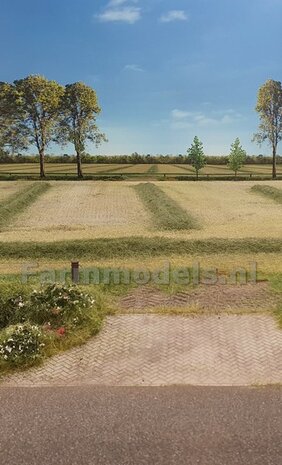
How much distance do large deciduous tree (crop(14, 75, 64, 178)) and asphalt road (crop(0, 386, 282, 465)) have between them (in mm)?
58030

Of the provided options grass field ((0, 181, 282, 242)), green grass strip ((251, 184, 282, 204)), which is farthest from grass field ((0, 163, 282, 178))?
grass field ((0, 181, 282, 242))

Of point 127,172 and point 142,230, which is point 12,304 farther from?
point 127,172

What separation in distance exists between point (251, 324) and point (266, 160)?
329 ft

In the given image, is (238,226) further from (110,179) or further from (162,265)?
(110,179)

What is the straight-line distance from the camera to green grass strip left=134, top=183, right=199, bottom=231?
2678 centimetres

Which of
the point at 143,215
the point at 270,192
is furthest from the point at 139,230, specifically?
the point at 270,192

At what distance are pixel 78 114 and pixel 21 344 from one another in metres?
61.2

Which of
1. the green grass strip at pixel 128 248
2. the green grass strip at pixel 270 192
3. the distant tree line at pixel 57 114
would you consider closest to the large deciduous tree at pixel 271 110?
the distant tree line at pixel 57 114

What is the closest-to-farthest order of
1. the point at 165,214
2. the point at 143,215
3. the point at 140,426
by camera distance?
the point at 140,426 → the point at 165,214 → the point at 143,215

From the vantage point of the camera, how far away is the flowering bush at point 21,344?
1042 centimetres

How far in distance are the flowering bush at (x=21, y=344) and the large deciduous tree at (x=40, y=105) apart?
55256mm

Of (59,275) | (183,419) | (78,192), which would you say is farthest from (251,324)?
(78,192)

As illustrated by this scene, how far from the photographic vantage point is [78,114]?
68.2 metres

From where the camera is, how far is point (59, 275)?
16.8m
